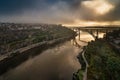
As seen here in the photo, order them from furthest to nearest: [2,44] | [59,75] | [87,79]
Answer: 1. [2,44]
2. [59,75]
3. [87,79]

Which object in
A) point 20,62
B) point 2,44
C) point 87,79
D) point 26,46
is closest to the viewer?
point 87,79

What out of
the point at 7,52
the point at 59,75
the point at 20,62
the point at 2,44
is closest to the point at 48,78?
the point at 59,75

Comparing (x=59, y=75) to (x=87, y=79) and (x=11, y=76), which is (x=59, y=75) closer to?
(x=11, y=76)

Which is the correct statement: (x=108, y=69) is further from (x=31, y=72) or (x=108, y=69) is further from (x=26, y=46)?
(x=26, y=46)

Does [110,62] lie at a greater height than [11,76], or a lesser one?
greater

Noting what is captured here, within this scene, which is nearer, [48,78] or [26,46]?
[48,78]

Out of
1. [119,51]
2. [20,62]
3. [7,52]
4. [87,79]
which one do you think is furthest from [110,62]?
[7,52]

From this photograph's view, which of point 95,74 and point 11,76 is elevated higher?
point 95,74

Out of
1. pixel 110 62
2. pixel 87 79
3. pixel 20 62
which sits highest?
pixel 110 62

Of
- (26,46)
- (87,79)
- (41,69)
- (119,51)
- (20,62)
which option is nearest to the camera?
(87,79)
